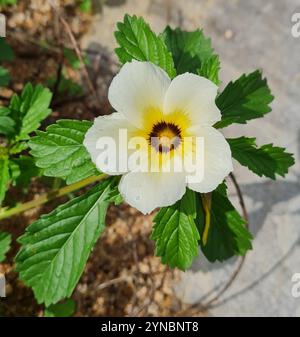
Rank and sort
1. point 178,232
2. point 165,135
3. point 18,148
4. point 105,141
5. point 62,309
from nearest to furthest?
point 105,141, point 165,135, point 178,232, point 18,148, point 62,309

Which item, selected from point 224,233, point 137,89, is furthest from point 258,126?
point 137,89

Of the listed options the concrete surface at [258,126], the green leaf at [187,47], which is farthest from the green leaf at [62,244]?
the concrete surface at [258,126]

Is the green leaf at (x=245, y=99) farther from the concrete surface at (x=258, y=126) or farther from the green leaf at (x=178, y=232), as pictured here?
the concrete surface at (x=258, y=126)

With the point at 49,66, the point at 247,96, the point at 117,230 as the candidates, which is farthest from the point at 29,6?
the point at 247,96

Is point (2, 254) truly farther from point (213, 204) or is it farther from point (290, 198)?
point (290, 198)

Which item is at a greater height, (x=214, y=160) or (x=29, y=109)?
(x=29, y=109)

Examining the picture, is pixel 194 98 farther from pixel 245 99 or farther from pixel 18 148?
pixel 18 148
